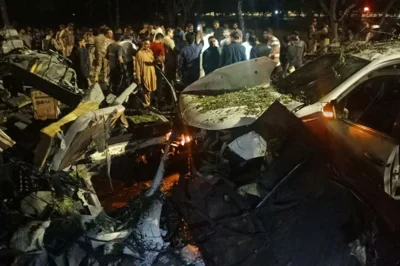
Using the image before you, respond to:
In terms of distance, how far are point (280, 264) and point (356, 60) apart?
2685mm

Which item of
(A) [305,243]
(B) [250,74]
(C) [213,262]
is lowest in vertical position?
(C) [213,262]

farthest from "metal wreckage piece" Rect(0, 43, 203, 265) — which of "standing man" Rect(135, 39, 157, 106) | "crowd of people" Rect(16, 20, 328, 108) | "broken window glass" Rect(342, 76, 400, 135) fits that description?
"standing man" Rect(135, 39, 157, 106)

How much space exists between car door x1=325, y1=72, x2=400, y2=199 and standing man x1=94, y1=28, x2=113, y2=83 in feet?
25.0

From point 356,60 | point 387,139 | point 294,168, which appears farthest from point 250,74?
point 387,139

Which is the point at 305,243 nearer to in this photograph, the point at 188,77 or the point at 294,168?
the point at 294,168

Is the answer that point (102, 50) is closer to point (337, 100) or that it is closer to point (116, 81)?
point (116, 81)

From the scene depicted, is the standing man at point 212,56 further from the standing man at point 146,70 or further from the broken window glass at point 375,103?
the broken window glass at point 375,103

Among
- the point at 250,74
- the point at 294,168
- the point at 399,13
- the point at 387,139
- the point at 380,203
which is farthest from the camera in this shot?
the point at 399,13

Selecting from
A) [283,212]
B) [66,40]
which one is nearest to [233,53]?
[283,212]

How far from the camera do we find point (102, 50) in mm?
11508

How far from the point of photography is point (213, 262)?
3.97 m

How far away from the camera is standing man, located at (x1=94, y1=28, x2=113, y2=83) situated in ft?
36.8

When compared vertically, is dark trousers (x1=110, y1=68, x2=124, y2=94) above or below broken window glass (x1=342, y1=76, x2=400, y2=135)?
below

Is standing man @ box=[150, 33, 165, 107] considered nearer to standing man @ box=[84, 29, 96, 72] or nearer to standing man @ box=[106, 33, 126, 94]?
standing man @ box=[106, 33, 126, 94]
